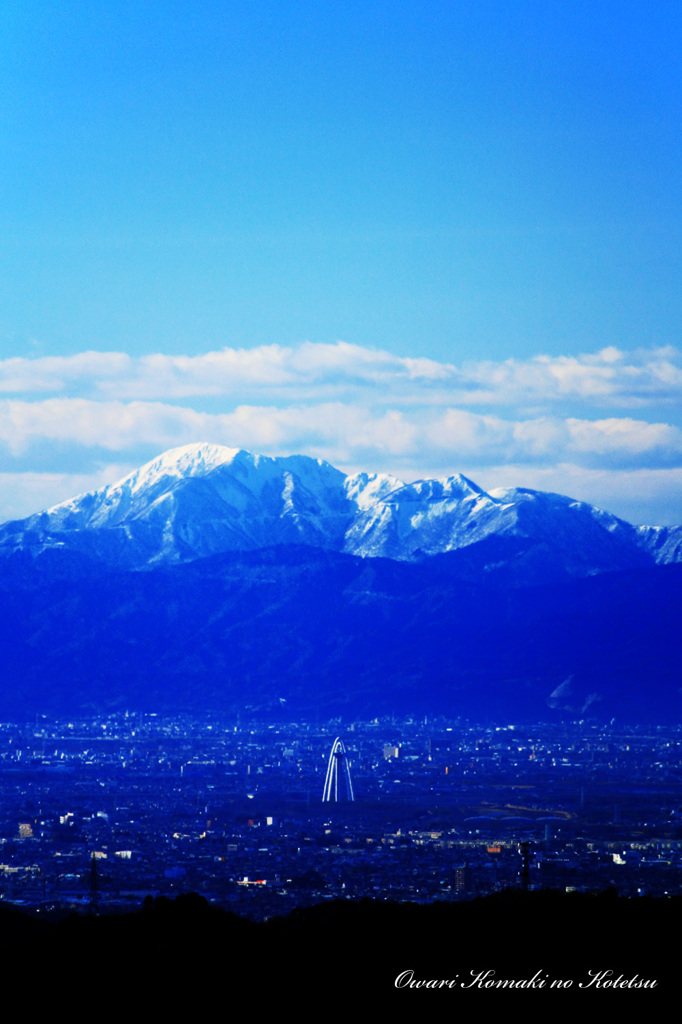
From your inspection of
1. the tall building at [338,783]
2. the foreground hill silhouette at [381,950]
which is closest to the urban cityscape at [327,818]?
the tall building at [338,783]

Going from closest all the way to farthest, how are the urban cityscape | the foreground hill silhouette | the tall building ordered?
the foreground hill silhouette
the urban cityscape
the tall building

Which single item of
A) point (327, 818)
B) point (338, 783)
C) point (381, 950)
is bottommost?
point (327, 818)

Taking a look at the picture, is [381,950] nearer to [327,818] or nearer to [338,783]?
[327,818]

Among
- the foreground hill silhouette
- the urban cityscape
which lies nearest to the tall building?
the urban cityscape

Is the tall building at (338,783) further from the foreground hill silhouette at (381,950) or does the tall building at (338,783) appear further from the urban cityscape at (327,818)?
the foreground hill silhouette at (381,950)

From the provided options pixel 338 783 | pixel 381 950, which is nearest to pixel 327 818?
pixel 338 783

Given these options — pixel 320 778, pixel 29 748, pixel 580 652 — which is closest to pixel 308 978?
pixel 320 778

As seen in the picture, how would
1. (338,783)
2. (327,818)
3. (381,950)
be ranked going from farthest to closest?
(338,783) < (327,818) < (381,950)

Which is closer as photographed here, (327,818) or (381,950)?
(381,950)

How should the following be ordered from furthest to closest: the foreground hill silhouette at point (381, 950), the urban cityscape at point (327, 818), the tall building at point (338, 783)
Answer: the tall building at point (338, 783) < the urban cityscape at point (327, 818) < the foreground hill silhouette at point (381, 950)

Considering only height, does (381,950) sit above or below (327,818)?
above

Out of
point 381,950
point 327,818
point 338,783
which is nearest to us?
point 381,950

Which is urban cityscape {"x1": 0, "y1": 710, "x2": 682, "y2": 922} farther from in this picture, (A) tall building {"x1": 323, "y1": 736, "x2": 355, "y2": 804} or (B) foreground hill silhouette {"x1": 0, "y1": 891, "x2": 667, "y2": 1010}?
(B) foreground hill silhouette {"x1": 0, "y1": 891, "x2": 667, "y2": 1010}

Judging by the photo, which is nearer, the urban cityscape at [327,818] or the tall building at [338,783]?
the urban cityscape at [327,818]
